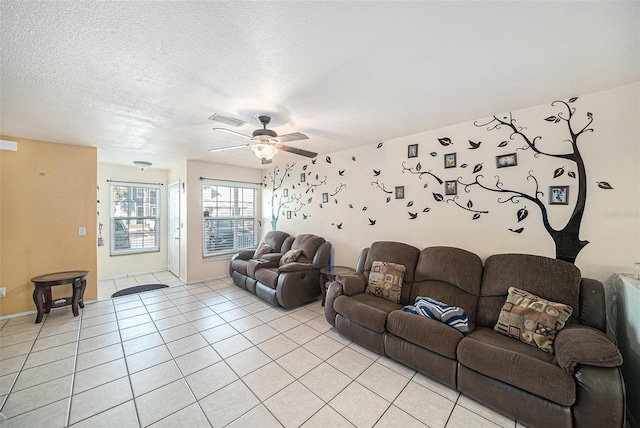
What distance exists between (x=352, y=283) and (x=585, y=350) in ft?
6.28

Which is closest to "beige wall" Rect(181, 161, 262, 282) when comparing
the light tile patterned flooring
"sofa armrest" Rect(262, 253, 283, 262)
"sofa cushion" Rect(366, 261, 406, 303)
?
"sofa armrest" Rect(262, 253, 283, 262)

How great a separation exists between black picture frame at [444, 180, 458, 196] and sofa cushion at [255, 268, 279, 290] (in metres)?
2.70

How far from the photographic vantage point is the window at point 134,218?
5.26 meters

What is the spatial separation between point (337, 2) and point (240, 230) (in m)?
5.07

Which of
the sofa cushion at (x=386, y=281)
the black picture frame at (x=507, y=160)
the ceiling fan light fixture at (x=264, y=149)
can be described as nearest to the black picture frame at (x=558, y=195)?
the black picture frame at (x=507, y=160)

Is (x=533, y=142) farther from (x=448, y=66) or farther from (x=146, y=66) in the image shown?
(x=146, y=66)

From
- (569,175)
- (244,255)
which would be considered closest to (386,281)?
(569,175)

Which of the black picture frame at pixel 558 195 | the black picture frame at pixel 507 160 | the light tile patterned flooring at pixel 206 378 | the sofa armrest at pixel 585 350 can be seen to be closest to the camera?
the sofa armrest at pixel 585 350

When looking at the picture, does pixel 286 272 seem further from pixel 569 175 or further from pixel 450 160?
pixel 569 175

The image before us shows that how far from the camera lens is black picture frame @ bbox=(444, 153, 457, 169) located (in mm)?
2916

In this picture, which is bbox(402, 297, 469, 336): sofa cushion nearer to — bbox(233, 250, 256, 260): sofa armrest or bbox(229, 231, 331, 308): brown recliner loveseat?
bbox(229, 231, 331, 308): brown recliner loveseat

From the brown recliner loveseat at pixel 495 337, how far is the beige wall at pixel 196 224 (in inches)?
131

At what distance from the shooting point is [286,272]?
144 inches

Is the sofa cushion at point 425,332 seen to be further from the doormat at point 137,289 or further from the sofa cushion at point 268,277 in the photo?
the doormat at point 137,289
